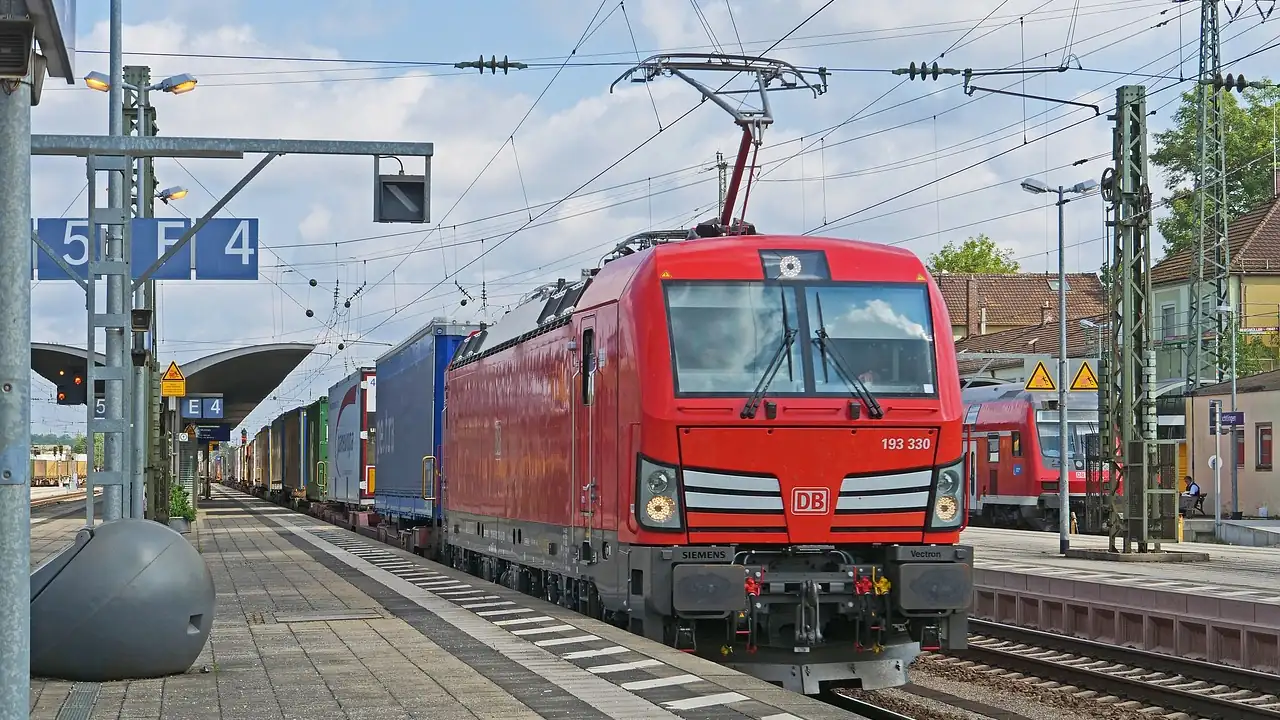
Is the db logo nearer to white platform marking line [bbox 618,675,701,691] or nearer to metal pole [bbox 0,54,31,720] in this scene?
white platform marking line [bbox 618,675,701,691]

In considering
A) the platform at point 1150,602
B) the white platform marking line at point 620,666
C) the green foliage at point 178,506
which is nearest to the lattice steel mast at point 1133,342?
the platform at point 1150,602

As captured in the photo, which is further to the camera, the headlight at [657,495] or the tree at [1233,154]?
the tree at [1233,154]

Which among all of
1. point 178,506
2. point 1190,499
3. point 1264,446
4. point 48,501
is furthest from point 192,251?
point 48,501

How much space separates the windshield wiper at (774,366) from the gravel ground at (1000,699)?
284 cm

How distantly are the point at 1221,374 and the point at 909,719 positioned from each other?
1607 inches

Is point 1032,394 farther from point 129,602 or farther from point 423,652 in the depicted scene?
point 129,602

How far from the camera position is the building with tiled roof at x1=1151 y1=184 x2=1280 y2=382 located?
58.2 m

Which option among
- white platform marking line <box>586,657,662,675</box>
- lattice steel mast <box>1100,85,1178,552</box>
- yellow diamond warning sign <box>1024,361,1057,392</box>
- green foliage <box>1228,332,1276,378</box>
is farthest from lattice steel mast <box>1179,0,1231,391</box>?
white platform marking line <box>586,657,662,675</box>

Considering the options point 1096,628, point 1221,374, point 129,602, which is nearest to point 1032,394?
point 1221,374

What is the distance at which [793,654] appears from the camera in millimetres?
12148

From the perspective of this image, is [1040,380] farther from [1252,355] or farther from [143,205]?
[1252,355]

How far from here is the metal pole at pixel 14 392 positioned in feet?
17.7

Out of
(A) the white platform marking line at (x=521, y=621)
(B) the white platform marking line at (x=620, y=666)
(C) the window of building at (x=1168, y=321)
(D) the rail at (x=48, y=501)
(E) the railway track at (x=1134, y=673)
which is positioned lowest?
(D) the rail at (x=48, y=501)

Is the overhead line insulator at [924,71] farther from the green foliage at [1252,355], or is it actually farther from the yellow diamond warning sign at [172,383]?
the green foliage at [1252,355]
